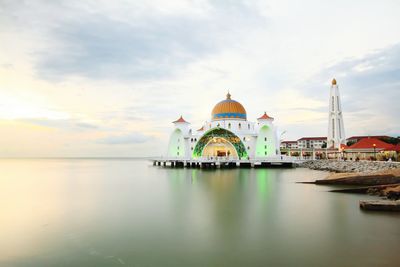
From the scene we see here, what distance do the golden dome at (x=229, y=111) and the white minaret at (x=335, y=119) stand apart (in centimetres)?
1699

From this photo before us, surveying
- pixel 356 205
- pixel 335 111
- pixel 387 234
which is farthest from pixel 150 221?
pixel 335 111

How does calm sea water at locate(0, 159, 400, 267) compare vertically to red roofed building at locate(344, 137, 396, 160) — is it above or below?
below

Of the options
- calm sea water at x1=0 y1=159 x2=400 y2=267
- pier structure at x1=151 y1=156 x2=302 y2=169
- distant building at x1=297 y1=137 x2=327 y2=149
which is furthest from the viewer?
distant building at x1=297 y1=137 x2=327 y2=149

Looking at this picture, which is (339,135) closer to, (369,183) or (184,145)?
(184,145)

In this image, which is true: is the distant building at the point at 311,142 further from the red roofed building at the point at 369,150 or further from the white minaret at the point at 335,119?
the red roofed building at the point at 369,150

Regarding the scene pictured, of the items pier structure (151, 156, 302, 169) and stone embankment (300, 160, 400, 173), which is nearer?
stone embankment (300, 160, 400, 173)

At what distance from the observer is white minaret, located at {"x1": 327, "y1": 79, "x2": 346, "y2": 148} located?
1922 inches

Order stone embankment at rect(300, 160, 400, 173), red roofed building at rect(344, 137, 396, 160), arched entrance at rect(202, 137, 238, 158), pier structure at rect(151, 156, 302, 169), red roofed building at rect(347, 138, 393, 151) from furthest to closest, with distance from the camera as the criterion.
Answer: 1. arched entrance at rect(202, 137, 238, 158)
2. pier structure at rect(151, 156, 302, 169)
3. red roofed building at rect(347, 138, 393, 151)
4. red roofed building at rect(344, 137, 396, 160)
5. stone embankment at rect(300, 160, 400, 173)

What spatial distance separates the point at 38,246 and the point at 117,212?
170 inches

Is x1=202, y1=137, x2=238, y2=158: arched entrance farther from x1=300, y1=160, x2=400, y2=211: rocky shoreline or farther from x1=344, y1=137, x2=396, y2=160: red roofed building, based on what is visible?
x1=300, y1=160, x2=400, y2=211: rocky shoreline

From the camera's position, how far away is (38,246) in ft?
24.7

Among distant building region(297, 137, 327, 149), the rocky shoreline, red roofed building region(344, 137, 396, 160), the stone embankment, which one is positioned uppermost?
distant building region(297, 137, 327, 149)

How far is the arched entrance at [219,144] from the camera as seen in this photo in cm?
3966

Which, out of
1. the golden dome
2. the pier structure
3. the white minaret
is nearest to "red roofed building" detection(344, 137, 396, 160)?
the pier structure
